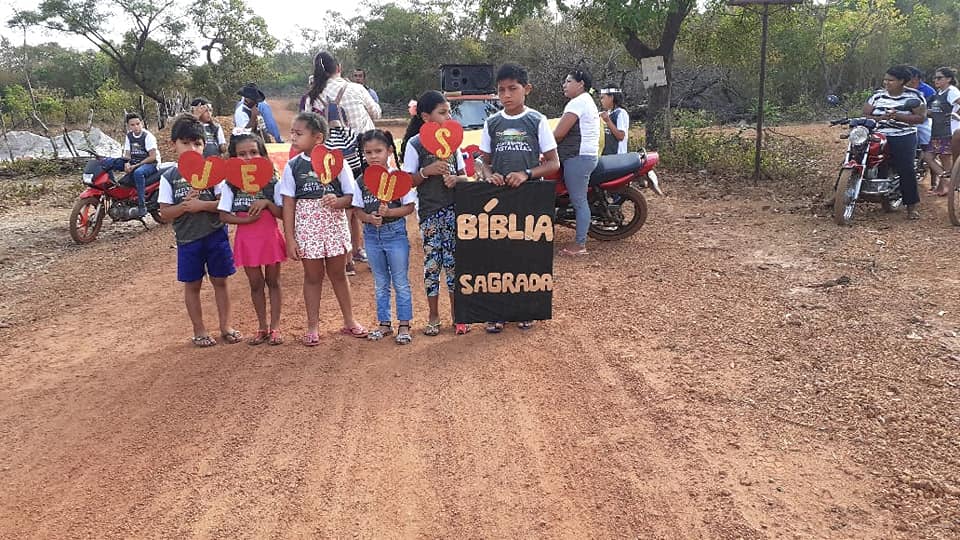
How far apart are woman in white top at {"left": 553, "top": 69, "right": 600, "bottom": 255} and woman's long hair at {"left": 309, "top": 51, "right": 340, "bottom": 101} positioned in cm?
212

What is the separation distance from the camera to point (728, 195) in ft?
33.0

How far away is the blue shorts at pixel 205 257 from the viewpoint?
15.5 ft

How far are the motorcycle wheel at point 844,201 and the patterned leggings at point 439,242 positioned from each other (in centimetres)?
515

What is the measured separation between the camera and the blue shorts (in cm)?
473

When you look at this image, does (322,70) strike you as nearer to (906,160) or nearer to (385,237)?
(385,237)

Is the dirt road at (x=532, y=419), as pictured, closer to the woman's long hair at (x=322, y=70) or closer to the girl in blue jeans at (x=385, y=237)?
the girl in blue jeans at (x=385, y=237)

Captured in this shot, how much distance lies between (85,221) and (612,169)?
7308 millimetres

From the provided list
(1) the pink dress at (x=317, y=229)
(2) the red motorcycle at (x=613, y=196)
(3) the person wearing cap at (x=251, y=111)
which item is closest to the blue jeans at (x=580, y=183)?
(2) the red motorcycle at (x=613, y=196)

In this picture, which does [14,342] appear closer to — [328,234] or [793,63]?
[328,234]

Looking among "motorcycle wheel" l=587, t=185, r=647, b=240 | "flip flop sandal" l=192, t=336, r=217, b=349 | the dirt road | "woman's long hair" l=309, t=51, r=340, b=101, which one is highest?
"woman's long hair" l=309, t=51, r=340, b=101

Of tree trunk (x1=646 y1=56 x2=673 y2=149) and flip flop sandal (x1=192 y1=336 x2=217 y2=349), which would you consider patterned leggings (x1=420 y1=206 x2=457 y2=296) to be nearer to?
flip flop sandal (x1=192 y1=336 x2=217 y2=349)

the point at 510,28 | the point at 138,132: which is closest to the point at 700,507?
the point at 138,132

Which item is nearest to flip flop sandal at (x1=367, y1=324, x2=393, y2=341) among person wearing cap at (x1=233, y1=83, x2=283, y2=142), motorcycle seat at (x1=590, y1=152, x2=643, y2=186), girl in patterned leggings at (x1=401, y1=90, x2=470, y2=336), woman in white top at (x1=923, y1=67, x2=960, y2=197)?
girl in patterned leggings at (x1=401, y1=90, x2=470, y2=336)

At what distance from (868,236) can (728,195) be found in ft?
9.86
